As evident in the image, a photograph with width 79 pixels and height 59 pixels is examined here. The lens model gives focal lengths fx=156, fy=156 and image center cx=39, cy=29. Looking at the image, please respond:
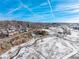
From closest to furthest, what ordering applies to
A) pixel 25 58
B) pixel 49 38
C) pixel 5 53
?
pixel 25 58 < pixel 5 53 < pixel 49 38

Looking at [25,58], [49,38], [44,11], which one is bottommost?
[25,58]

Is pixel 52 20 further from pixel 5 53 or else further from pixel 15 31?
pixel 5 53

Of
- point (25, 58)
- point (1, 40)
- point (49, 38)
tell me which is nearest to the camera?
point (25, 58)

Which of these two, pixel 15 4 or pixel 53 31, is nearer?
pixel 15 4

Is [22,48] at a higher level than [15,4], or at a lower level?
lower

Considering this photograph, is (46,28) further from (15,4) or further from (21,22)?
(15,4)

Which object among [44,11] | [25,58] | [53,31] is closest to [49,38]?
[53,31]
